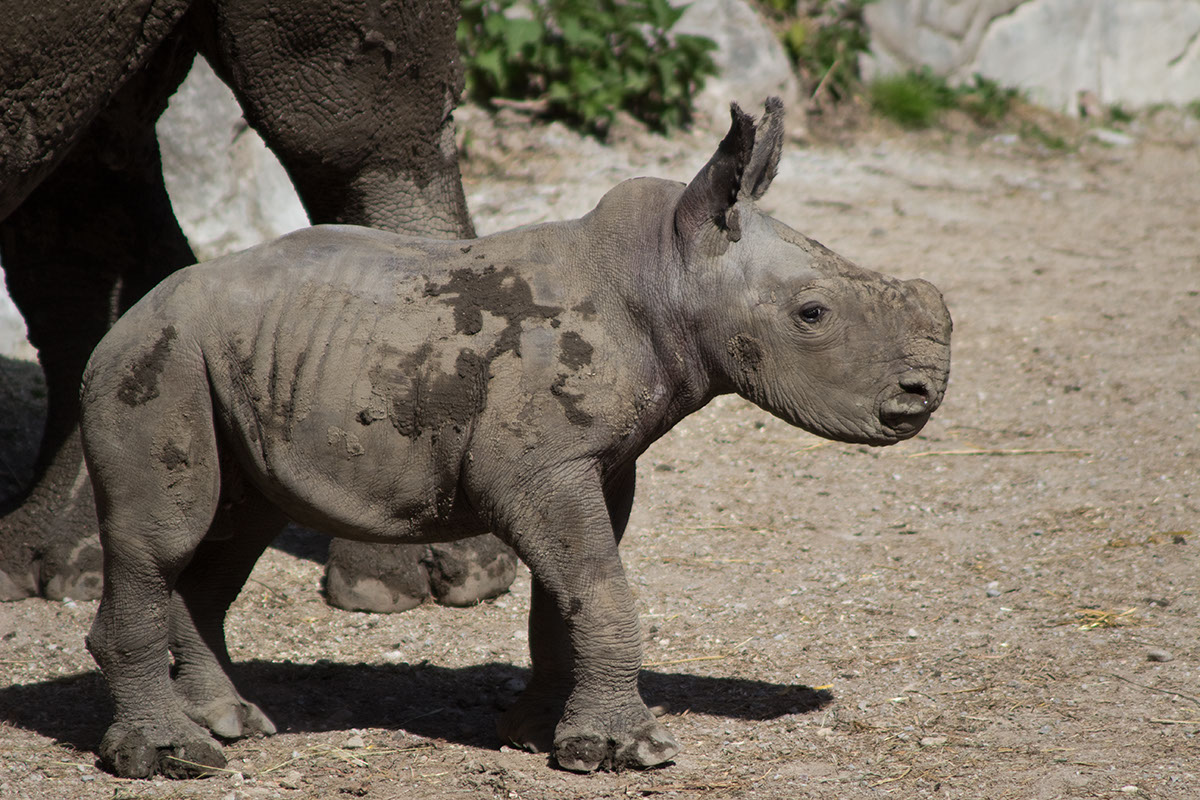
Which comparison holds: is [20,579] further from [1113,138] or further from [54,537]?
[1113,138]

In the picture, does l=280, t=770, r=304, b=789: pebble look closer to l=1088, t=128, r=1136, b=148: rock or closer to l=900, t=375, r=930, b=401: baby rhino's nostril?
l=900, t=375, r=930, b=401: baby rhino's nostril

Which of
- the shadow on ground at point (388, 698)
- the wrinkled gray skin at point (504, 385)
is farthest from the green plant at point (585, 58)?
the wrinkled gray skin at point (504, 385)

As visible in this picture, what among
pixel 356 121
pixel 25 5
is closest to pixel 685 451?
pixel 356 121

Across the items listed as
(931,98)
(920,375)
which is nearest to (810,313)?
(920,375)

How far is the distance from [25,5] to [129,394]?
3.29 ft

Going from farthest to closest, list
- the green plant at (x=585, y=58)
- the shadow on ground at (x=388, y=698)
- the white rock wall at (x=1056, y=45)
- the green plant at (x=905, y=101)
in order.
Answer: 1. the white rock wall at (x=1056, y=45)
2. the green plant at (x=905, y=101)
3. the green plant at (x=585, y=58)
4. the shadow on ground at (x=388, y=698)

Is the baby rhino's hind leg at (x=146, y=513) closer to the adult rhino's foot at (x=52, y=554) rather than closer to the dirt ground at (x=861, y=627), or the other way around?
the dirt ground at (x=861, y=627)

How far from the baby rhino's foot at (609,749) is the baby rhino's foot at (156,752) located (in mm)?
877

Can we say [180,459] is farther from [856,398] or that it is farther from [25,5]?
[856,398]

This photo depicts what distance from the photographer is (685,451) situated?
6.12m

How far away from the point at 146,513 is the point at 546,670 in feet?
3.61

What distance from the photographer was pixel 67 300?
457cm

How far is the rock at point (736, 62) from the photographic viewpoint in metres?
10.1

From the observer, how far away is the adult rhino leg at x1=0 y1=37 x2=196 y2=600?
179 inches
